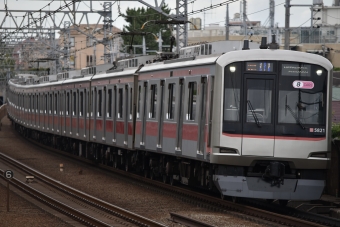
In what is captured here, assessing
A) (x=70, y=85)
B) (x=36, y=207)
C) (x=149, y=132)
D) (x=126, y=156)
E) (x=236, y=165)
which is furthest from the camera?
(x=70, y=85)

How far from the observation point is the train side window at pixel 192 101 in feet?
54.0

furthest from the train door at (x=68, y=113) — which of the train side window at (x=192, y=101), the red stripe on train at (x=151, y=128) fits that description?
the train side window at (x=192, y=101)

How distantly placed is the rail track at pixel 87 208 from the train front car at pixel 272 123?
1806 mm

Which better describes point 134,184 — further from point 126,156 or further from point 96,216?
point 96,216

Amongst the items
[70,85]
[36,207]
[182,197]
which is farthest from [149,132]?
[70,85]

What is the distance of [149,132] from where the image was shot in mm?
20047

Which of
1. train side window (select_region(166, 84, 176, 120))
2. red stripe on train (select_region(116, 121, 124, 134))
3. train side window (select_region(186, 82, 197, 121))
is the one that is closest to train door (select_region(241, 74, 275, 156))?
train side window (select_region(186, 82, 197, 121))

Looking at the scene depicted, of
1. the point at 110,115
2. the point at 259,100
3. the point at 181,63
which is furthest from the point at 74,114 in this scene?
the point at 259,100

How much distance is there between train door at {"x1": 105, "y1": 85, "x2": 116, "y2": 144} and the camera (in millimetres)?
24688

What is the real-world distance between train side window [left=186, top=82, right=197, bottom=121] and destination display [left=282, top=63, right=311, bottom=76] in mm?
2076

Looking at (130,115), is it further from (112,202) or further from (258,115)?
(258,115)

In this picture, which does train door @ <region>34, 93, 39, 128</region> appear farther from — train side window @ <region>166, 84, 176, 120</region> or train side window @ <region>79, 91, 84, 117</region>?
train side window @ <region>166, 84, 176, 120</region>

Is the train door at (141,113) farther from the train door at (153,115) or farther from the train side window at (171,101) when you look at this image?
the train side window at (171,101)

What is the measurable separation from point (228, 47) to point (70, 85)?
1665 centimetres
